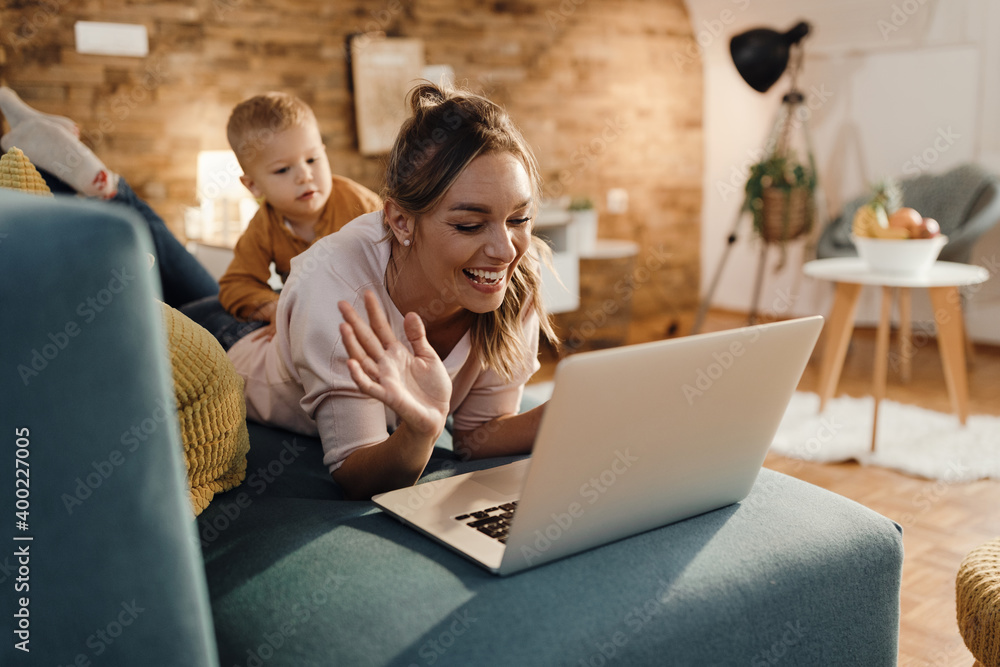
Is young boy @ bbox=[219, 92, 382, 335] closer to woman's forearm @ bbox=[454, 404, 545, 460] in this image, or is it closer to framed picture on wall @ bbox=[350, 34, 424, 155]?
woman's forearm @ bbox=[454, 404, 545, 460]

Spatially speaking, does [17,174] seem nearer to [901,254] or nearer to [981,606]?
[981,606]

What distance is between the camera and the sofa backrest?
60cm

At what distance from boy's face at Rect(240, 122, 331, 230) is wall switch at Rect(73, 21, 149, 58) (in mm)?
2205

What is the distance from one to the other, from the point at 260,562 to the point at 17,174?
679 millimetres

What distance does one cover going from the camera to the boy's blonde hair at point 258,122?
1.68 meters

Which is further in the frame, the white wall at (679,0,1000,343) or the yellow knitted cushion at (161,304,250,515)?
the white wall at (679,0,1000,343)

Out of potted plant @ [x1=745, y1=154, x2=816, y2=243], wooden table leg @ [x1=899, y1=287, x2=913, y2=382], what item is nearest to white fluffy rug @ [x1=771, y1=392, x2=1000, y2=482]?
wooden table leg @ [x1=899, y1=287, x2=913, y2=382]

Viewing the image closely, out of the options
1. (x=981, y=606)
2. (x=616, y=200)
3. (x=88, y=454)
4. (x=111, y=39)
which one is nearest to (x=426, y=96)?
(x=88, y=454)

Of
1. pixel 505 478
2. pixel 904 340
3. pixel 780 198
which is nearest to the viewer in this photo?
pixel 505 478

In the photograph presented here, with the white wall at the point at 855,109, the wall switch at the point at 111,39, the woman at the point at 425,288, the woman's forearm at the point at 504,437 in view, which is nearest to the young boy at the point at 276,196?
the woman at the point at 425,288

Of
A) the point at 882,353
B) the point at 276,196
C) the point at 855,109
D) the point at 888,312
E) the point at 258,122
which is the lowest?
the point at 882,353

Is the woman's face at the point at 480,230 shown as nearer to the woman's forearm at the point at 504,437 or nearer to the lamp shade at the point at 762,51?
the woman's forearm at the point at 504,437

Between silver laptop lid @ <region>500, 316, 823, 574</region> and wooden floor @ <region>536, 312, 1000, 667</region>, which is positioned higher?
silver laptop lid @ <region>500, 316, 823, 574</region>

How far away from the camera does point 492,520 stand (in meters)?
0.96
